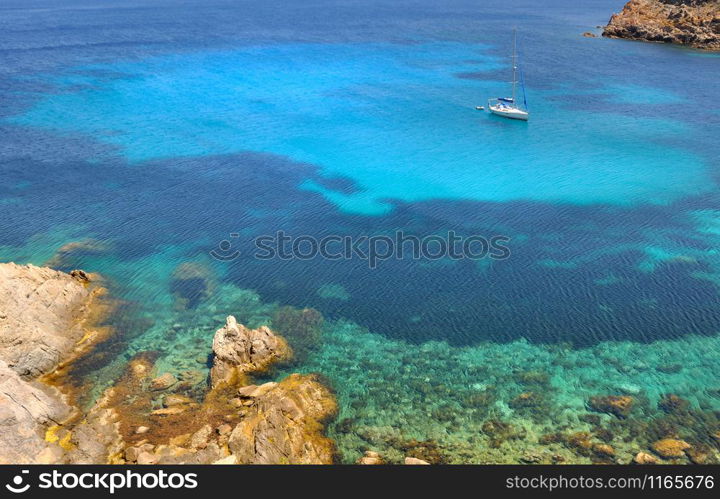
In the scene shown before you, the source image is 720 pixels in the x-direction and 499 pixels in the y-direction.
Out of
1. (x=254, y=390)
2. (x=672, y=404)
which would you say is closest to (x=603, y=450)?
(x=672, y=404)

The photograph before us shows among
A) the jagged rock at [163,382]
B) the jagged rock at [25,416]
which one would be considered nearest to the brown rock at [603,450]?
the jagged rock at [163,382]

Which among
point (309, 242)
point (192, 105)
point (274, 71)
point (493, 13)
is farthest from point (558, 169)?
point (493, 13)

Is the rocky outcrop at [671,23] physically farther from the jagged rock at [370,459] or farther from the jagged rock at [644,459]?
the jagged rock at [370,459]

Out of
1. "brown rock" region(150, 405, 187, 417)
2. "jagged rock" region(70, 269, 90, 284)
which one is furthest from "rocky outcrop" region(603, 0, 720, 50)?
"brown rock" region(150, 405, 187, 417)

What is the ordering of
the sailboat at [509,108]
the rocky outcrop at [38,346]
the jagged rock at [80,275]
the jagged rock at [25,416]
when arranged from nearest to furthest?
the jagged rock at [25,416] < the rocky outcrop at [38,346] < the jagged rock at [80,275] < the sailboat at [509,108]

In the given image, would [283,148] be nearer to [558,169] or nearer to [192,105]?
[192,105]

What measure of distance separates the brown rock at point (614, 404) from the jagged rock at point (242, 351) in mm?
19389

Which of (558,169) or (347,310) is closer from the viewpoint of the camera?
(347,310)

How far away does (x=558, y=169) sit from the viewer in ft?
220

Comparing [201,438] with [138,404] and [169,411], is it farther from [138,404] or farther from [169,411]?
[138,404]

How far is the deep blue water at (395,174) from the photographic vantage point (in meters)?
44.9

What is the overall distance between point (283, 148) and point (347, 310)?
36.7 metres
